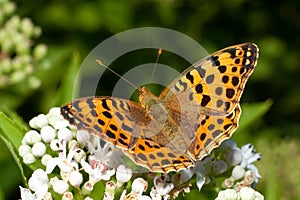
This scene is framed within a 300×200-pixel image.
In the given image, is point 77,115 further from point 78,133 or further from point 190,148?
point 190,148

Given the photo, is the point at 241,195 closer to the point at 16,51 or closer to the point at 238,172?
the point at 238,172

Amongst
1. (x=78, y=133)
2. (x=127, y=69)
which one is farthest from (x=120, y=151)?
(x=127, y=69)

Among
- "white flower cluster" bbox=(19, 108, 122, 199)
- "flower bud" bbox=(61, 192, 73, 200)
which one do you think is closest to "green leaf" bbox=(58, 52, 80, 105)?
"white flower cluster" bbox=(19, 108, 122, 199)

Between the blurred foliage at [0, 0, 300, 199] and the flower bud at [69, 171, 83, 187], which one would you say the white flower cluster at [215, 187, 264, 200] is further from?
Answer: the blurred foliage at [0, 0, 300, 199]

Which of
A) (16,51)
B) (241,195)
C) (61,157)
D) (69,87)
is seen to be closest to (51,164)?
(61,157)

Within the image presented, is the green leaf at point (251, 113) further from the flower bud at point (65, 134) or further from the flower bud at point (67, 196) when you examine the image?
the flower bud at point (67, 196)

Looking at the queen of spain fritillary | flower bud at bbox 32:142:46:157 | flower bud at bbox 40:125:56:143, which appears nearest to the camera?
the queen of spain fritillary
